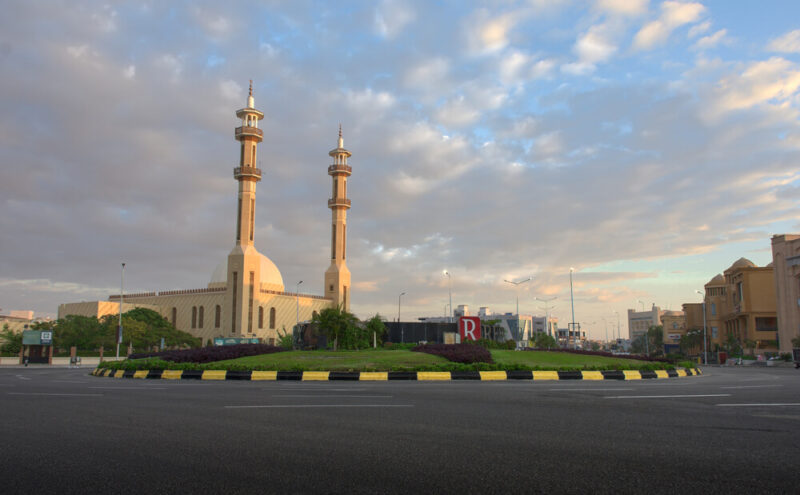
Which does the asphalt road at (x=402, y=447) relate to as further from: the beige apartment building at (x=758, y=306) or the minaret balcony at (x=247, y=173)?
the beige apartment building at (x=758, y=306)

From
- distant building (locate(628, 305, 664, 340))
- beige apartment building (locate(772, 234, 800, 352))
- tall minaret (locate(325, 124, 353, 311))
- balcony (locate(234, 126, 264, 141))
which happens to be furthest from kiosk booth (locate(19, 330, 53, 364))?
distant building (locate(628, 305, 664, 340))

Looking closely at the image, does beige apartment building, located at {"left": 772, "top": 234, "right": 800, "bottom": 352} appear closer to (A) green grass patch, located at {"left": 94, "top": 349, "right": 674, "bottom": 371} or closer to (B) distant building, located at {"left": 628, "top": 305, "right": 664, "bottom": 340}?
(A) green grass patch, located at {"left": 94, "top": 349, "right": 674, "bottom": 371}

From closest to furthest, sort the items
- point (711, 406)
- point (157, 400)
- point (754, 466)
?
1. point (754, 466)
2. point (711, 406)
3. point (157, 400)

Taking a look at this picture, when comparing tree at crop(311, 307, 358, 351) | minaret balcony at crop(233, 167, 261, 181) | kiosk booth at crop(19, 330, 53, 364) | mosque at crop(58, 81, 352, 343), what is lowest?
kiosk booth at crop(19, 330, 53, 364)

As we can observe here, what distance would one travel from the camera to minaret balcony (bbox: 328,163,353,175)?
7919 centimetres

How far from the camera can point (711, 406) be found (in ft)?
31.6

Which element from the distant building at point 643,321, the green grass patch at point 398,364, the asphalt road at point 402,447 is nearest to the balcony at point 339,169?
the green grass patch at point 398,364

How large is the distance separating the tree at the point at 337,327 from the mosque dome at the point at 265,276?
176 ft

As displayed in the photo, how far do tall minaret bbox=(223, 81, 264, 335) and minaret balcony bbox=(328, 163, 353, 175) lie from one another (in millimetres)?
12690

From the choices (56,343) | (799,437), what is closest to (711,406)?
(799,437)

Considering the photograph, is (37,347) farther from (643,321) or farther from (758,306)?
(643,321)

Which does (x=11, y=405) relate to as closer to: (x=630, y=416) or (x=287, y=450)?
(x=287, y=450)

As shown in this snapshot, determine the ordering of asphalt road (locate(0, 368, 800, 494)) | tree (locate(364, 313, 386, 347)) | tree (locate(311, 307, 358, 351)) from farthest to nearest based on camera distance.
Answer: tree (locate(364, 313, 386, 347)), tree (locate(311, 307, 358, 351)), asphalt road (locate(0, 368, 800, 494))

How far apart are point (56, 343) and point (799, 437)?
7321cm
